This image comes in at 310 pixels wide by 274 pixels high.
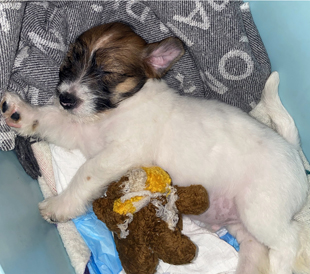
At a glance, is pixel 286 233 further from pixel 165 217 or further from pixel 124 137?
pixel 124 137

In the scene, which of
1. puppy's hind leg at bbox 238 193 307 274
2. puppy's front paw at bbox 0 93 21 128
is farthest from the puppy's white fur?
puppy's front paw at bbox 0 93 21 128

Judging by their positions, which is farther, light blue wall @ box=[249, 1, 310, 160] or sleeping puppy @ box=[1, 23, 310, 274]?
light blue wall @ box=[249, 1, 310, 160]

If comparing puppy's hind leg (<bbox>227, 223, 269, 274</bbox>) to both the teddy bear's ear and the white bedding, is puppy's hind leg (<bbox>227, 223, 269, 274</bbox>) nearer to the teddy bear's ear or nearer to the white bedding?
the white bedding

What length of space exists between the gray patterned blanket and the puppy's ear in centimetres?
69

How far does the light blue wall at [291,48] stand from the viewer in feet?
11.8

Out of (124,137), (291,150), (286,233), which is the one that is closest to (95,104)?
(124,137)

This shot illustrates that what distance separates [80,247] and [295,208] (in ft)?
7.80

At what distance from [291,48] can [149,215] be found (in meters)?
2.65

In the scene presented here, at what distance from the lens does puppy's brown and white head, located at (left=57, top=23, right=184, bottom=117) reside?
2904mm

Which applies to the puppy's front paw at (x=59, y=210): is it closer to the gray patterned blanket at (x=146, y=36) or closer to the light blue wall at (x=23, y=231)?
the light blue wall at (x=23, y=231)

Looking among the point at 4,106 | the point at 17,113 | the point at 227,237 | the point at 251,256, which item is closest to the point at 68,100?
the point at 17,113

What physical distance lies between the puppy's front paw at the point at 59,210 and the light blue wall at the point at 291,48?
2.88 m

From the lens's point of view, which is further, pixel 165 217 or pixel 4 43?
pixel 4 43

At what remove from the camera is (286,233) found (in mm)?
3047
